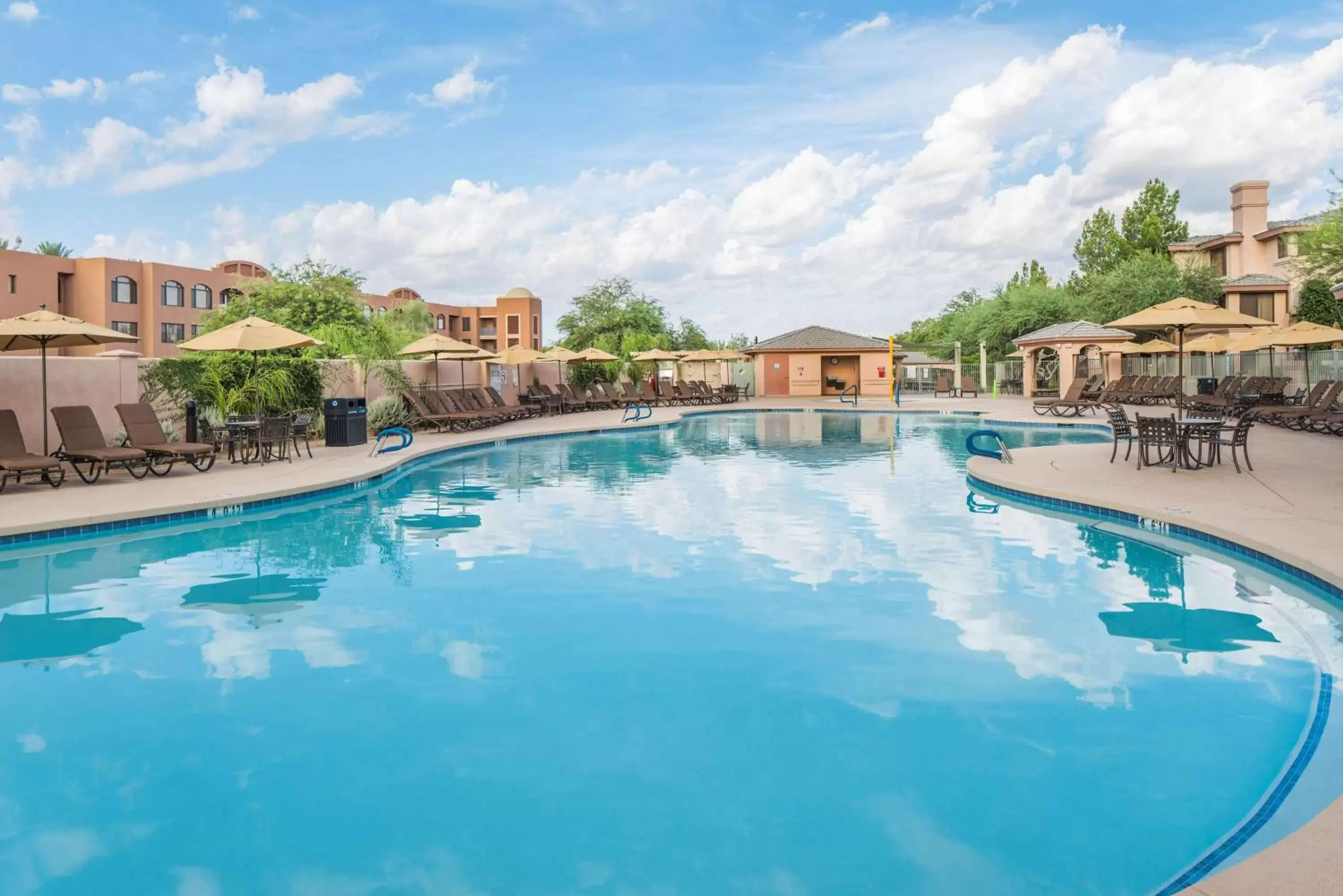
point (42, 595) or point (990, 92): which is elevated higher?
point (990, 92)

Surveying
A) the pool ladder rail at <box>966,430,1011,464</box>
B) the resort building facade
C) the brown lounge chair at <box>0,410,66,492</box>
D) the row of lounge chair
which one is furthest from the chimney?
the brown lounge chair at <box>0,410,66,492</box>

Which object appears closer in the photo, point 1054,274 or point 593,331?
point 593,331

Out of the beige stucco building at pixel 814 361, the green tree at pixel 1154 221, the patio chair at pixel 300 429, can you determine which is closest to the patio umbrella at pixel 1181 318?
the patio chair at pixel 300 429

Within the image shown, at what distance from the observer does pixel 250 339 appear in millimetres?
13312

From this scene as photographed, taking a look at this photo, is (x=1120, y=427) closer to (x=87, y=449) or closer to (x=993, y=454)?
(x=993, y=454)

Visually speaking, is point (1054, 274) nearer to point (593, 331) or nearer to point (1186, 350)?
point (593, 331)

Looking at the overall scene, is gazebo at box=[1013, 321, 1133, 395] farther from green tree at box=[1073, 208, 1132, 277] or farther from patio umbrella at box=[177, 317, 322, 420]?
patio umbrella at box=[177, 317, 322, 420]

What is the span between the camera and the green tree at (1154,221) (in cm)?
4912

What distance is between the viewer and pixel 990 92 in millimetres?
24875

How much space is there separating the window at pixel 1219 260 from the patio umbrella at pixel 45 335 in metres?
42.4

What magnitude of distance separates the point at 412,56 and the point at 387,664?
22.8m

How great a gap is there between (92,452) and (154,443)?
1079 mm

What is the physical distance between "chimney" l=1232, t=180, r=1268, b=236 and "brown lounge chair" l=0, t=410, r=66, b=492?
44.4 m

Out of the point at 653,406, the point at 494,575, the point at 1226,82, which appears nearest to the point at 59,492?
the point at 494,575
